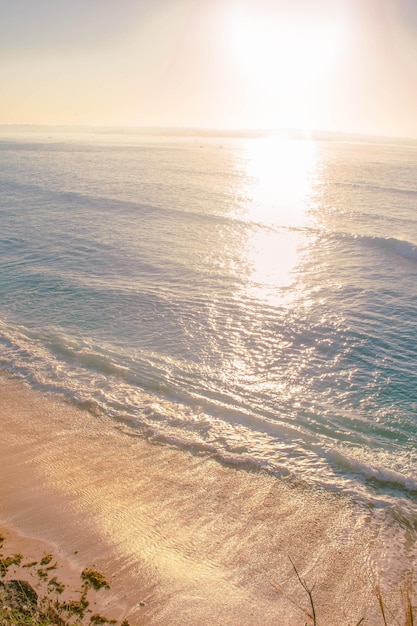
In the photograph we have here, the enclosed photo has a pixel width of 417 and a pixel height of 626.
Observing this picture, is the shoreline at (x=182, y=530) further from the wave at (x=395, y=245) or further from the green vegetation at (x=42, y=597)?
the wave at (x=395, y=245)

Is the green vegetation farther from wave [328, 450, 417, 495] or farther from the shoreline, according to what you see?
wave [328, 450, 417, 495]

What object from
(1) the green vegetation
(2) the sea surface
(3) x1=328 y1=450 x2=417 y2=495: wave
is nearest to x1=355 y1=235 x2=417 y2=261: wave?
(2) the sea surface

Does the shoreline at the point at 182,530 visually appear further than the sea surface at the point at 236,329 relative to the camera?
No

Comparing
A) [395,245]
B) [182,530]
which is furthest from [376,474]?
[395,245]

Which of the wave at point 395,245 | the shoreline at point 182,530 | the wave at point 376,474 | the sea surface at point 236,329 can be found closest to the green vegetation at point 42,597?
the shoreline at point 182,530

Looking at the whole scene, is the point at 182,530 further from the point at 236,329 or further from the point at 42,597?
the point at 236,329

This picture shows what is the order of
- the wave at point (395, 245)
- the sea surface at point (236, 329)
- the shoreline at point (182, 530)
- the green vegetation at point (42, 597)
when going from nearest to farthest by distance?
the green vegetation at point (42, 597), the shoreline at point (182, 530), the sea surface at point (236, 329), the wave at point (395, 245)
